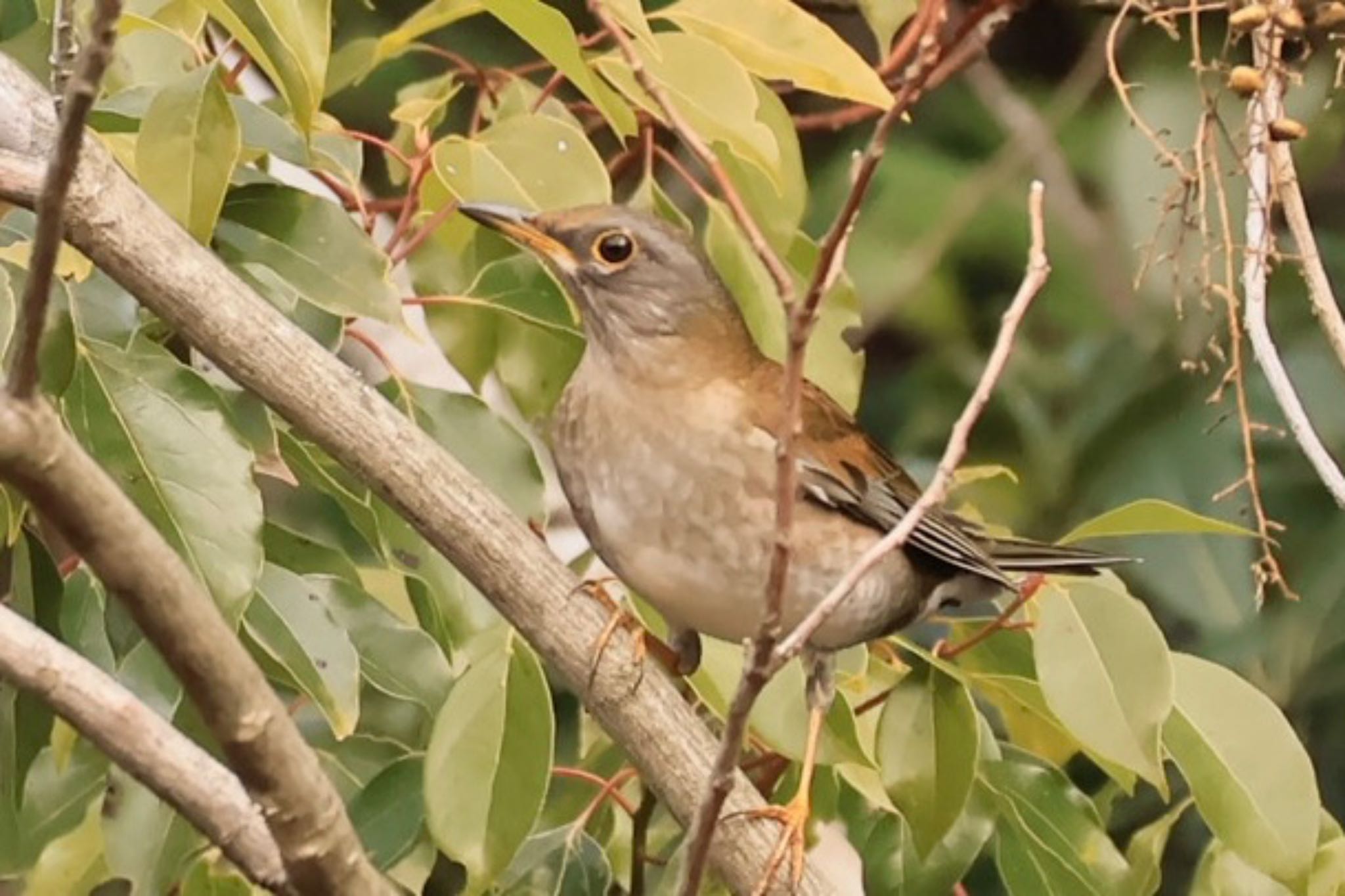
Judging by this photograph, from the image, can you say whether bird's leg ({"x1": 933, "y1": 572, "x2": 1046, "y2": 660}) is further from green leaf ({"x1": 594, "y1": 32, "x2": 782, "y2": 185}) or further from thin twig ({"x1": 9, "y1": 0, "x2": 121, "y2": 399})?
thin twig ({"x1": 9, "y1": 0, "x2": 121, "y2": 399})

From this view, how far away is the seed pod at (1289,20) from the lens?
2.00 m

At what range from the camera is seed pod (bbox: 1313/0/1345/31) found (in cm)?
204

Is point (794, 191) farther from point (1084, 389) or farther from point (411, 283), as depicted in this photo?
point (1084, 389)

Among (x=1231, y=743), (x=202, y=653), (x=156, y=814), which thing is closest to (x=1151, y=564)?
(x=1231, y=743)

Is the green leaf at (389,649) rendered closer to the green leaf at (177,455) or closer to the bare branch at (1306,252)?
the green leaf at (177,455)

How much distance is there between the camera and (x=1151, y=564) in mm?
3916

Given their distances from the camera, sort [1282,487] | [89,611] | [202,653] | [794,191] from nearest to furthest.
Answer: [202,653] < [89,611] < [794,191] < [1282,487]

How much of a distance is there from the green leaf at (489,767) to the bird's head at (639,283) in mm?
437

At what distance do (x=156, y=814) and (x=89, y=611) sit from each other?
20cm

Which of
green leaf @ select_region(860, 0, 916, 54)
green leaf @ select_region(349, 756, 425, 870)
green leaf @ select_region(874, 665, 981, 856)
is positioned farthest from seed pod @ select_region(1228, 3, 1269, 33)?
green leaf @ select_region(349, 756, 425, 870)

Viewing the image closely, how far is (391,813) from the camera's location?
90.6 inches

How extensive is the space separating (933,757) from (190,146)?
0.84 meters

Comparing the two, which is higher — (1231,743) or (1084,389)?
(1231,743)

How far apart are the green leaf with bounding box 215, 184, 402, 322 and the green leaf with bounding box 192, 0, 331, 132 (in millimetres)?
150
